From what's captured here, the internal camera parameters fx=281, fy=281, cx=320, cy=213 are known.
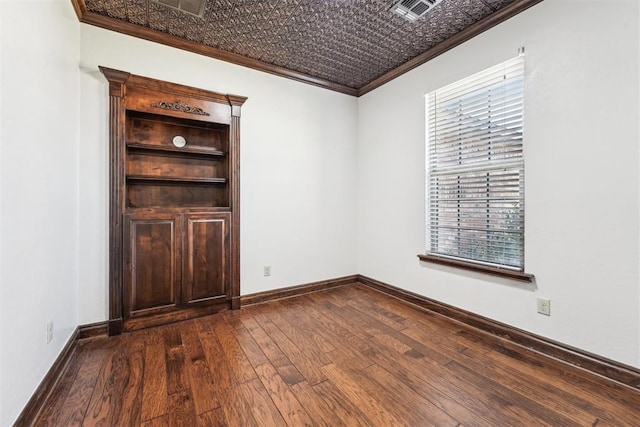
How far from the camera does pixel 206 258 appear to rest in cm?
276

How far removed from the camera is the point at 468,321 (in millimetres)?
2521

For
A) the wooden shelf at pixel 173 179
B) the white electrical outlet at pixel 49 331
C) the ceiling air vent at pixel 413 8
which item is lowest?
the white electrical outlet at pixel 49 331

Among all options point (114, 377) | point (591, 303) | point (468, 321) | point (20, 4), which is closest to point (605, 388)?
point (591, 303)

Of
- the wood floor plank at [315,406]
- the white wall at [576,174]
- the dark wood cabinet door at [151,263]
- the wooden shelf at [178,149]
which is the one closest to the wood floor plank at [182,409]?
the wood floor plank at [315,406]

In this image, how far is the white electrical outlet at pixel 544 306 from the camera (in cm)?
204

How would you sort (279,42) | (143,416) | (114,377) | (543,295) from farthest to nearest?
(279,42)
(543,295)
(114,377)
(143,416)

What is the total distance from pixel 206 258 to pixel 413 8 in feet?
9.33

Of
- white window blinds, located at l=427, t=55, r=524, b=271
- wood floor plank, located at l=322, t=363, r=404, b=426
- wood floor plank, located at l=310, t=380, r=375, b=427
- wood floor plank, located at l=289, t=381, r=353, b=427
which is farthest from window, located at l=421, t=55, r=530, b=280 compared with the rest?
wood floor plank, located at l=289, t=381, r=353, b=427

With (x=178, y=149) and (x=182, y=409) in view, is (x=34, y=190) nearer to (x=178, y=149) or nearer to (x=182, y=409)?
(x=178, y=149)

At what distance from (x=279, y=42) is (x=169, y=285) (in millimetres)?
2527

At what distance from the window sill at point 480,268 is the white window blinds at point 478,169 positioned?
6cm

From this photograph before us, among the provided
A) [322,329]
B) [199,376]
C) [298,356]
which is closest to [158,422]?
[199,376]

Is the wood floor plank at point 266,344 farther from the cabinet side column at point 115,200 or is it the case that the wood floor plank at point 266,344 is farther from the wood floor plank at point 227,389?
the cabinet side column at point 115,200

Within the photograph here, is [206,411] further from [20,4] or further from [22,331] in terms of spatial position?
[20,4]
